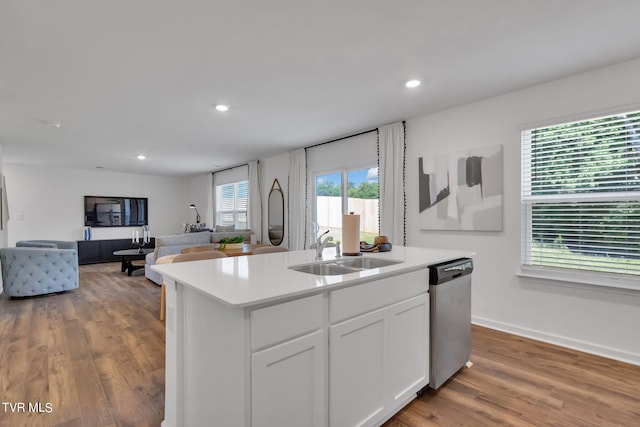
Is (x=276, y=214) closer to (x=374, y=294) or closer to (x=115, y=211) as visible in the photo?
(x=374, y=294)

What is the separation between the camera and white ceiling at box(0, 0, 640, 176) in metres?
1.86

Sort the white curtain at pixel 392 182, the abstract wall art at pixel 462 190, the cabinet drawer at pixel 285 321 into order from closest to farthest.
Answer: the cabinet drawer at pixel 285 321, the abstract wall art at pixel 462 190, the white curtain at pixel 392 182

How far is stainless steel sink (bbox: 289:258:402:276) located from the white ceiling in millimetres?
1552

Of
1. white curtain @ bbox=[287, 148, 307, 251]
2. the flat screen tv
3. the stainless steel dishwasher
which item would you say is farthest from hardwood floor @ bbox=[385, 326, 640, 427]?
the flat screen tv

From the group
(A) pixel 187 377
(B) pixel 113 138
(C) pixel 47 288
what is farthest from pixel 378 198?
(C) pixel 47 288

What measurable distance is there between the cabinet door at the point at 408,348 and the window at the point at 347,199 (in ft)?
8.05

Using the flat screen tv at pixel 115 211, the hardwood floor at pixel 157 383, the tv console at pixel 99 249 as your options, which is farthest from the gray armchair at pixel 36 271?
the flat screen tv at pixel 115 211

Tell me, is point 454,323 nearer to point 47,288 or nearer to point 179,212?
point 47,288

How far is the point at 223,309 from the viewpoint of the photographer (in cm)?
128

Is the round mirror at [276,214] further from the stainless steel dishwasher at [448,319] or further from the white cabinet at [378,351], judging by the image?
the white cabinet at [378,351]

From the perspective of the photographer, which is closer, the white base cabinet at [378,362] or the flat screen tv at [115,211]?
the white base cabinet at [378,362]

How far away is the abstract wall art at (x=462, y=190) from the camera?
3.21 metres

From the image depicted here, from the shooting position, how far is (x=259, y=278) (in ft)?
5.12

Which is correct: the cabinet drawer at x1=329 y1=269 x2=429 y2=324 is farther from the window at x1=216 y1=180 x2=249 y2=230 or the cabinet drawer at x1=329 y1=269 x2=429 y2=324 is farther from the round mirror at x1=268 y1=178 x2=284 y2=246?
the window at x1=216 y1=180 x2=249 y2=230
